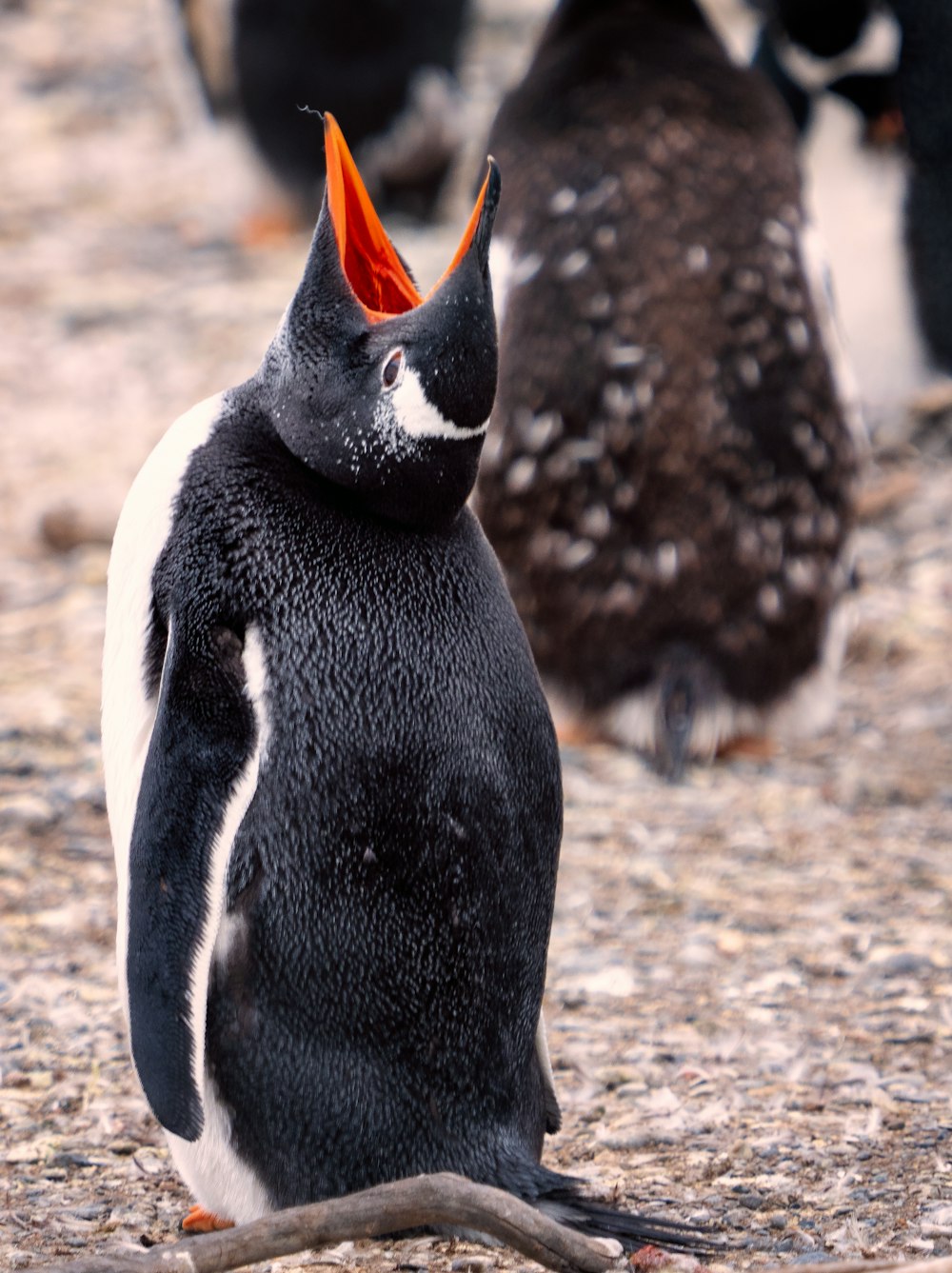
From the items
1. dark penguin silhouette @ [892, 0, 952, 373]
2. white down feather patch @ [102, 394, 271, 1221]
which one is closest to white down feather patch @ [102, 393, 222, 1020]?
white down feather patch @ [102, 394, 271, 1221]

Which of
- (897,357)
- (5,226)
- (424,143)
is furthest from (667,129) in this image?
(5,226)

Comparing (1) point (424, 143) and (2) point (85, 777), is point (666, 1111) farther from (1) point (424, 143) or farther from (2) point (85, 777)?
(1) point (424, 143)

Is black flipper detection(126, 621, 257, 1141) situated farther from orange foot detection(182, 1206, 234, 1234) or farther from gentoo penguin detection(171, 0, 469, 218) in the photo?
gentoo penguin detection(171, 0, 469, 218)

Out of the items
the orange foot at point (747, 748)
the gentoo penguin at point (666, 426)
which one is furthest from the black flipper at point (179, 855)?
the orange foot at point (747, 748)

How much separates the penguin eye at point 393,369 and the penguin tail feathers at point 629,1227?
0.87 meters

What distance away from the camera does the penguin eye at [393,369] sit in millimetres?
1961

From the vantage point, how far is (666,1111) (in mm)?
2438

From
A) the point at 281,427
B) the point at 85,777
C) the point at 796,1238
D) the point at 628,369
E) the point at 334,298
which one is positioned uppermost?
the point at 334,298

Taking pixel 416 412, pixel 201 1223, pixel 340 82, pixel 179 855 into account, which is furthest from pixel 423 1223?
pixel 340 82

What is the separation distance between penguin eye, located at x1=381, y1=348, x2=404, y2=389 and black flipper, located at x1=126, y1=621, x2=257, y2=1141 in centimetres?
32

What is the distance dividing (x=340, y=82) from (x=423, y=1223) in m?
6.37

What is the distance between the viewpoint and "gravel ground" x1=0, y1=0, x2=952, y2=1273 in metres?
2.15

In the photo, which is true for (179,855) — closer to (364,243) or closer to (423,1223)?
(423,1223)

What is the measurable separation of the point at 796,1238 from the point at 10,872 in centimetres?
164
